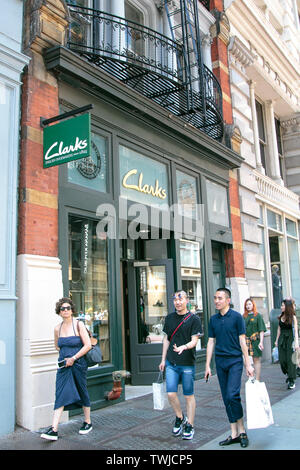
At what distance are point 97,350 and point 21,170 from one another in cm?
281

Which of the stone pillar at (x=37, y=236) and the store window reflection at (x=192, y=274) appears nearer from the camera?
the stone pillar at (x=37, y=236)

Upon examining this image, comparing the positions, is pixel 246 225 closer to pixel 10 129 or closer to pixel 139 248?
pixel 139 248

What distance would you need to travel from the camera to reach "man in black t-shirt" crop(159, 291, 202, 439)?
5.47 metres

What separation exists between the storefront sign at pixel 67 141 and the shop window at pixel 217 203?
5830 millimetres

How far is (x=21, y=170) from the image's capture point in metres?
6.57

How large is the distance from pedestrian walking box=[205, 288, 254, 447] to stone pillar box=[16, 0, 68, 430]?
235 centimetres

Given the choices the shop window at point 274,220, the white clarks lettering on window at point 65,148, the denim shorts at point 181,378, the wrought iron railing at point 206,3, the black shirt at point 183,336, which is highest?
the wrought iron railing at point 206,3

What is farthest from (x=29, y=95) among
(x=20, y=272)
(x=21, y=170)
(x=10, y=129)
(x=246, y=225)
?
(x=246, y=225)

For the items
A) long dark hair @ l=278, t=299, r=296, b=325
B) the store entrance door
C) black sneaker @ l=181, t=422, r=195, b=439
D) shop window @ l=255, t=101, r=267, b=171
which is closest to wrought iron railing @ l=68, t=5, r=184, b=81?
the store entrance door

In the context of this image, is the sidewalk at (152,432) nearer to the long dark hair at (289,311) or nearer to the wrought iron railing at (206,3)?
the long dark hair at (289,311)

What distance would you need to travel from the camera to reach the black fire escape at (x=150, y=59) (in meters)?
8.23

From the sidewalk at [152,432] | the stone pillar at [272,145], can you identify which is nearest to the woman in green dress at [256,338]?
the sidewalk at [152,432]

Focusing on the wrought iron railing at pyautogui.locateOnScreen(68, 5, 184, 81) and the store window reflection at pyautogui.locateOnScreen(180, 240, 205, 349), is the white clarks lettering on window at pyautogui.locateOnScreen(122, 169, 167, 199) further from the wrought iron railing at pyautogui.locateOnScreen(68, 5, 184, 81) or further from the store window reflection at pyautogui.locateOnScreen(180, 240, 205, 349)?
the wrought iron railing at pyautogui.locateOnScreen(68, 5, 184, 81)

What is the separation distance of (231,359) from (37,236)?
324 centimetres
